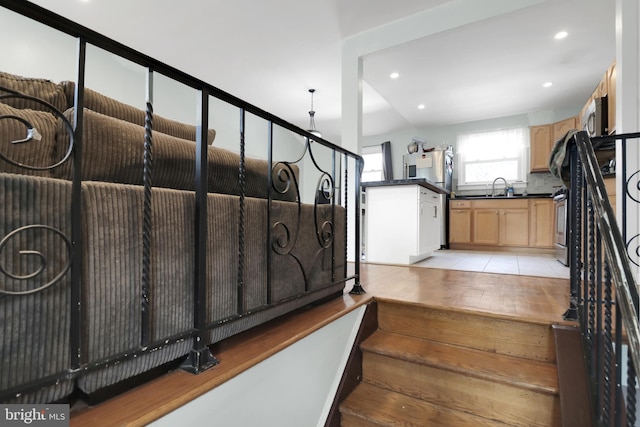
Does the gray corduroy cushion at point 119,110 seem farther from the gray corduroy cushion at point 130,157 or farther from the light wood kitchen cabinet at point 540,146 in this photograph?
the light wood kitchen cabinet at point 540,146

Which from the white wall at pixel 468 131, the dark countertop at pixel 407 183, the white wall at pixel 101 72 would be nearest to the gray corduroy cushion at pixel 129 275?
the white wall at pixel 101 72

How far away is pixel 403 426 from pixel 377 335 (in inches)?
19.2

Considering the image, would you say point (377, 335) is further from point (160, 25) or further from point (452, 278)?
point (160, 25)

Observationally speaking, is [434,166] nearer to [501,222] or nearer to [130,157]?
[501,222]

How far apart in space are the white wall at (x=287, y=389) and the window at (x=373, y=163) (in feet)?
19.6

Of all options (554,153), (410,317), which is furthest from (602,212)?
(554,153)

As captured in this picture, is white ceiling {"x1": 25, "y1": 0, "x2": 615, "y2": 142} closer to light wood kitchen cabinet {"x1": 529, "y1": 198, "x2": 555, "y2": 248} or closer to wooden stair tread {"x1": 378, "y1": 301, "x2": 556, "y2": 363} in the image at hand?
light wood kitchen cabinet {"x1": 529, "y1": 198, "x2": 555, "y2": 248}

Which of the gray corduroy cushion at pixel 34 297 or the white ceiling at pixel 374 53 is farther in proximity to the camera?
the white ceiling at pixel 374 53

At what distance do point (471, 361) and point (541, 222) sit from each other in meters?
4.69

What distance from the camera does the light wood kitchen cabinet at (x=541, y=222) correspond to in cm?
500

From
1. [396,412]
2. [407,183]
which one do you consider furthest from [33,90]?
[407,183]

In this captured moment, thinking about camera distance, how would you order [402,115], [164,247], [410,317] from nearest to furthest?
[164,247]
[410,317]
[402,115]

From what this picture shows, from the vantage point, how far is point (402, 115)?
5.84m

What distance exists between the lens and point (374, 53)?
11.5ft
